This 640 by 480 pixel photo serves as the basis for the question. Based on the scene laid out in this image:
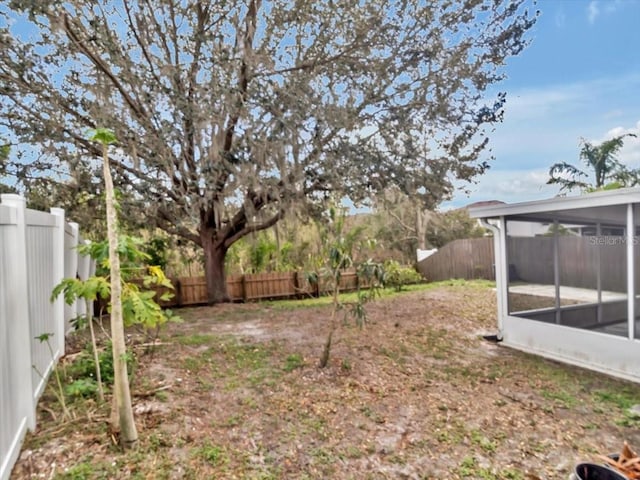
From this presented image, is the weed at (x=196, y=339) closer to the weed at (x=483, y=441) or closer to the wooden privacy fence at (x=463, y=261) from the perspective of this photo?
the weed at (x=483, y=441)

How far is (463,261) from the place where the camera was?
12.7 m

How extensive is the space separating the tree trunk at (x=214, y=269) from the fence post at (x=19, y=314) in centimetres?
612

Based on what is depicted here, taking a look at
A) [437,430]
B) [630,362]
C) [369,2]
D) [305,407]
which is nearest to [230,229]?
[369,2]

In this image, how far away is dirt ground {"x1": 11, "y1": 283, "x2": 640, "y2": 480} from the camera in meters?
2.36

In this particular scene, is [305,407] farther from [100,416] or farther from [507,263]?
[507,263]

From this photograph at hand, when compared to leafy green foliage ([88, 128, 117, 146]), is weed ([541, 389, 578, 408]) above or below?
below

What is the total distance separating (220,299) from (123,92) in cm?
471

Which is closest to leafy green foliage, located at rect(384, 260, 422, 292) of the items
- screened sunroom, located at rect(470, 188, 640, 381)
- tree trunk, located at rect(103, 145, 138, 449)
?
screened sunroom, located at rect(470, 188, 640, 381)

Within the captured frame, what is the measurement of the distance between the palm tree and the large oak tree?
631 cm

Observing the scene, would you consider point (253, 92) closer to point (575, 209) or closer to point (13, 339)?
point (575, 209)

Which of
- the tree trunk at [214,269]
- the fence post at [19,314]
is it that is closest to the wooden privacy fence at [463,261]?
the tree trunk at [214,269]

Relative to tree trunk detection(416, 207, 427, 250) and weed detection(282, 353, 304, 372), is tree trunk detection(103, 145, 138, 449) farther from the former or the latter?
tree trunk detection(416, 207, 427, 250)

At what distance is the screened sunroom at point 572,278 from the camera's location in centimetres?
411

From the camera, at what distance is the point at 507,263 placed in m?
5.41
